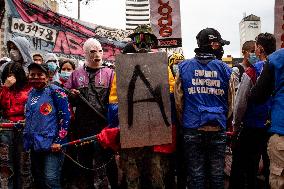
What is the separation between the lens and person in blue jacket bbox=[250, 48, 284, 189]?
134 inches

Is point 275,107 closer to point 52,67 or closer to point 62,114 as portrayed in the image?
point 62,114

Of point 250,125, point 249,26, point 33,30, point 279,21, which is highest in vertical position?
point 249,26

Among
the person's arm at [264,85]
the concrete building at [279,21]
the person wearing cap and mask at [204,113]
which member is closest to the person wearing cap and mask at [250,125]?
the person wearing cap and mask at [204,113]

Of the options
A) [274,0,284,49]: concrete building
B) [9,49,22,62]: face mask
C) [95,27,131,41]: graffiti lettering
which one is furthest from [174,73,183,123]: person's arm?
[95,27,131,41]: graffiti lettering

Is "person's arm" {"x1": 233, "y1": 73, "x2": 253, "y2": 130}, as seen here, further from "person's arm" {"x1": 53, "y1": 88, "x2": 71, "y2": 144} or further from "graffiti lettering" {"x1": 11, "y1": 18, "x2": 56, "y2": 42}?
"graffiti lettering" {"x1": 11, "y1": 18, "x2": 56, "y2": 42}

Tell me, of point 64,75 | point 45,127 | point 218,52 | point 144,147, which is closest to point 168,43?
point 64,75

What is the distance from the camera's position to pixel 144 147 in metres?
4.33

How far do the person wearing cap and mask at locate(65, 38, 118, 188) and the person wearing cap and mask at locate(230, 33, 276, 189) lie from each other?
1594 mm

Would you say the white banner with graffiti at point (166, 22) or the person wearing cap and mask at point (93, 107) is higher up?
the white banner with graffiti at point (166, 22)

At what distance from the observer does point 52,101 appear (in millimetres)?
4770

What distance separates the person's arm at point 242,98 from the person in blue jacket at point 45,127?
2.00 m

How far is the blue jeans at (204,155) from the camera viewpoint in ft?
13.9

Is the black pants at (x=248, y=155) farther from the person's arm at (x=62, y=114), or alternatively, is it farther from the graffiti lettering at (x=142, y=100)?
the person's arm at (x=62, y=114)

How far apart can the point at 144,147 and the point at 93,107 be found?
92 cm
